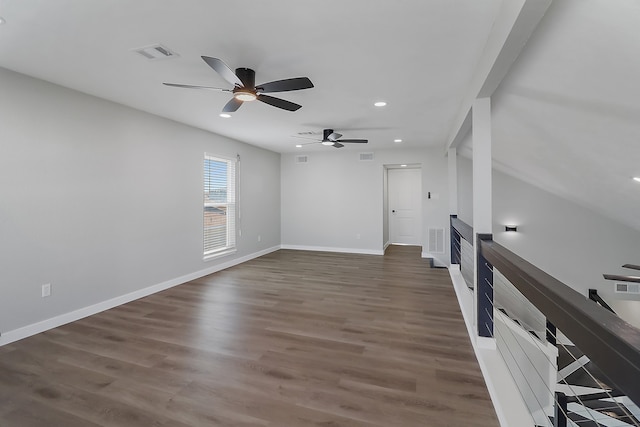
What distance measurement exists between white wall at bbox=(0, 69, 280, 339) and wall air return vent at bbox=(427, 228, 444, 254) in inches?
187

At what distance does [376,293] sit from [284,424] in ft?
8.63

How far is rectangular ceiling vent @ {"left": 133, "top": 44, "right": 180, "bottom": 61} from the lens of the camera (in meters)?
2.39

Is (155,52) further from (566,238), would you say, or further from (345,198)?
(566,238)

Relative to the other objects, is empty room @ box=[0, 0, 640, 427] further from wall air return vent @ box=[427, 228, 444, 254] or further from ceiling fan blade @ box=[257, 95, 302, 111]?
wall air return vent @ box=[427, 228, 444, 254]

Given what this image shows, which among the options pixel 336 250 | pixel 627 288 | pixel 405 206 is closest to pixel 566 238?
pixel 627 288

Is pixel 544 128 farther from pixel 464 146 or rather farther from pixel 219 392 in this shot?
pixel 219 392

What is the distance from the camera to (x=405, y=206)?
8.48 metres

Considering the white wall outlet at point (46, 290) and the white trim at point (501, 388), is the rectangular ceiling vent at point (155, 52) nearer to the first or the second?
the white wall outlet at point (46, 290)

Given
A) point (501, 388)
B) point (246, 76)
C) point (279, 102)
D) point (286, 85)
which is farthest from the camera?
point (279, 102)

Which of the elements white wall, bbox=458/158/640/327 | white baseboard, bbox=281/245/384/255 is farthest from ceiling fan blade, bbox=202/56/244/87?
white wall, bbox=458/158/640/327

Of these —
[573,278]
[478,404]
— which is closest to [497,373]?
[478,404]

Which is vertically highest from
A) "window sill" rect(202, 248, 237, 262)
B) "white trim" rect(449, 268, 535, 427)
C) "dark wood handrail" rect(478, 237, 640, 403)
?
"dark wood handrail" rect(478, 237, 640, 403)

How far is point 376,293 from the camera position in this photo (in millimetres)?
4188

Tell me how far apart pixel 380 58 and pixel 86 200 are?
139 inches
